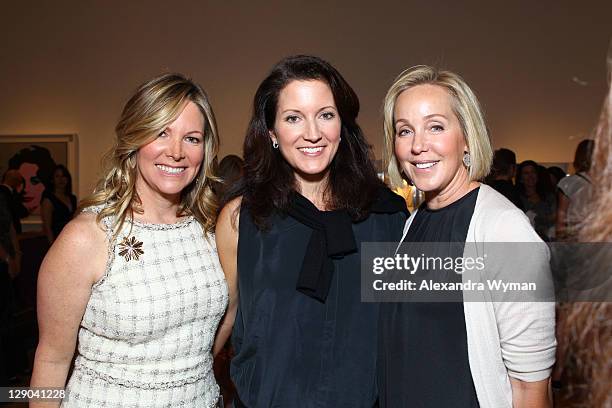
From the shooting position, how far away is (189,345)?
1.91 meters

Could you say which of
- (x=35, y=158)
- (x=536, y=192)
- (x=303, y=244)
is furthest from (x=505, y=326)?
(x=35, y=158)

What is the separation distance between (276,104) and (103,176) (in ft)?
2.27

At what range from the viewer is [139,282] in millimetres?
1849

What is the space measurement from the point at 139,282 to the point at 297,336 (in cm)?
57

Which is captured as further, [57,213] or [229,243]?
[57,213]

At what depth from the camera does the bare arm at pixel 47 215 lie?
5.66 m

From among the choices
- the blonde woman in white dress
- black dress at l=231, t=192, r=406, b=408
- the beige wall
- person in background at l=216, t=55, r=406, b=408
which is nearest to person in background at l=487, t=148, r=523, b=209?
the beige wall

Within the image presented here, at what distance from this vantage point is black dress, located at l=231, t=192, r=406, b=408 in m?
1.92

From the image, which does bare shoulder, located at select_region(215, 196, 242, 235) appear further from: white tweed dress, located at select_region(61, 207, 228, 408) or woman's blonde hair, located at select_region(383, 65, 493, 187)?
woman's blonde hair, located at select_region(383, 65, 493, 187)

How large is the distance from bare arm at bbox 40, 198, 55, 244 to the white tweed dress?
420 cm

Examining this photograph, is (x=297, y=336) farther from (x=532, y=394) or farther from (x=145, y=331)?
(x=532, y=394)

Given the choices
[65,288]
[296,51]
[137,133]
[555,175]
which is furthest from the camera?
[296,51]

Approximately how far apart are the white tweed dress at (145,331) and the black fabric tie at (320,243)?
0.36m

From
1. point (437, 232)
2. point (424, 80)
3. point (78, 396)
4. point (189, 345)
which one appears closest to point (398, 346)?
point (437, 232)
